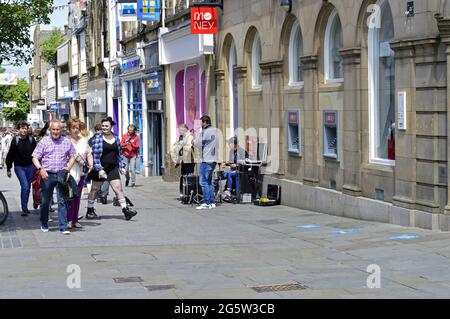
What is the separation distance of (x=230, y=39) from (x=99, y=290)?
15.1m

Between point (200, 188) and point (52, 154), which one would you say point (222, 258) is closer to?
point (52, 154)

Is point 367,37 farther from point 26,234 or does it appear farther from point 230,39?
point 230,39

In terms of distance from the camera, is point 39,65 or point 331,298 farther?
point 39,65

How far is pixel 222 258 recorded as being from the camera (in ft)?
36.2

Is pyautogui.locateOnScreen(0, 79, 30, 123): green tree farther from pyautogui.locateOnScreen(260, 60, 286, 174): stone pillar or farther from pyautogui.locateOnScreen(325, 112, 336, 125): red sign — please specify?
pyautogui.locateOnScreen(325, 112, 336, 125): red sign

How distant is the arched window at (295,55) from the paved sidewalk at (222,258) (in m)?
3.66

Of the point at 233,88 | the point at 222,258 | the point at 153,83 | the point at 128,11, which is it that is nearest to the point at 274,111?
the point at 233,88

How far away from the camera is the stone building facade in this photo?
502 inches

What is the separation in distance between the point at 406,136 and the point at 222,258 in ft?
13.2

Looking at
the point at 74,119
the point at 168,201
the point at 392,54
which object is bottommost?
the point at 168,201

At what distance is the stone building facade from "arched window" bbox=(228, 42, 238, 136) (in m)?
0.74

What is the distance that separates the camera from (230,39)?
23.1m

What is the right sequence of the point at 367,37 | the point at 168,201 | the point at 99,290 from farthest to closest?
1. the point at 168,201
2. the point at 367,37
3. the point at 99,290
